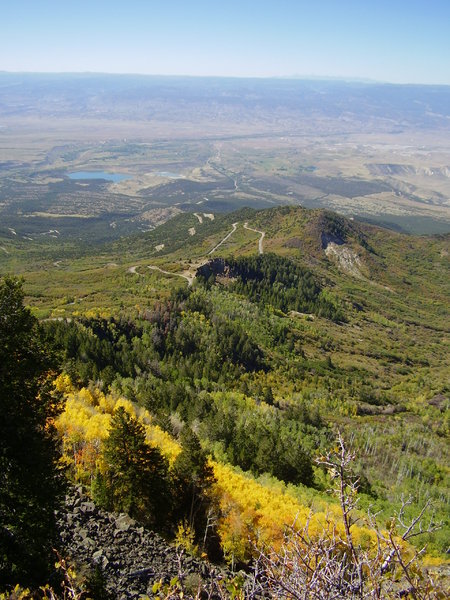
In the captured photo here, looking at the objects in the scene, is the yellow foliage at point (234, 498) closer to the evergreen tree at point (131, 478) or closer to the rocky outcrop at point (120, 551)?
the evergreen tree at point (131, 478)

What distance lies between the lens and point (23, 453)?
18.7 meters

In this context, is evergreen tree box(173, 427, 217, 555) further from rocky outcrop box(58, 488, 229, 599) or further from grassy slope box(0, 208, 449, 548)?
grassy slope box(0, 208, 449, 548)

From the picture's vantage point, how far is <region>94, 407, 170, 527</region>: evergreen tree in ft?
91.9

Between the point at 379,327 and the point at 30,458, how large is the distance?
5480 inches

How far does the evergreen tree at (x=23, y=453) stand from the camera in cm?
1745

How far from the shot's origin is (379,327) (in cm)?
14425

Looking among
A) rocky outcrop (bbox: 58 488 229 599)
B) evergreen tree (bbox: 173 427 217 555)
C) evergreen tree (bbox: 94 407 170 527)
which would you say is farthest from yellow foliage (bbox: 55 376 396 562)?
rocky outcrop (bbox: 58 488 229 599)

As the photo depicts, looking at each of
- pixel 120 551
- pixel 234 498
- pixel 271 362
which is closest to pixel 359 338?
pixel 271 362

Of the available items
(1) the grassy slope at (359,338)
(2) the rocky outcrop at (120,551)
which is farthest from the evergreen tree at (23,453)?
Answer: (1) the grassy slope at (359,338)

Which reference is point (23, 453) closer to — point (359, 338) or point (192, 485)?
point (192, 485)

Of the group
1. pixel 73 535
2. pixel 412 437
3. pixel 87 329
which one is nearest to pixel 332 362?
pixel 412 437

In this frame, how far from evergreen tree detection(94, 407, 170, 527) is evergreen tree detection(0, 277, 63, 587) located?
8.65 metres

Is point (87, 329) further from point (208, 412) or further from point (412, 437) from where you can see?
point (412, 437)

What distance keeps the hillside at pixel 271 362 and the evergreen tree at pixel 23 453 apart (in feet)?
7.82
